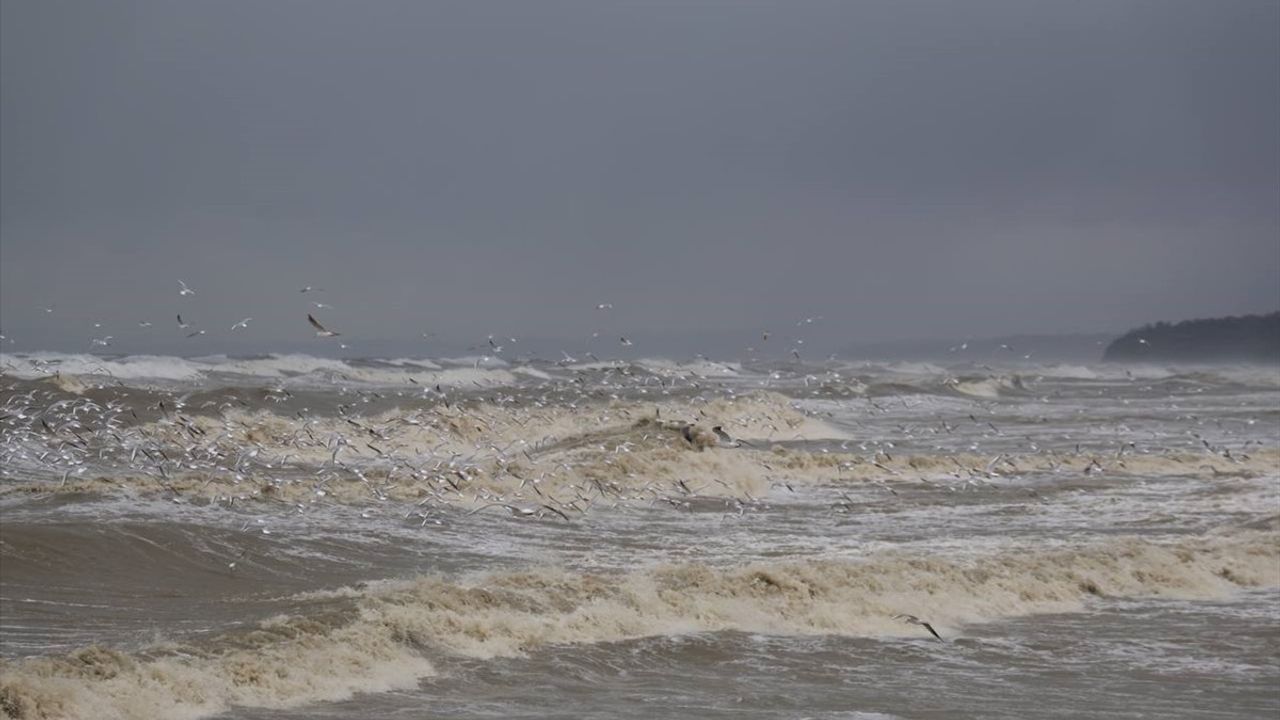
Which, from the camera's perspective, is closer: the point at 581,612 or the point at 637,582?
the point at 581,612

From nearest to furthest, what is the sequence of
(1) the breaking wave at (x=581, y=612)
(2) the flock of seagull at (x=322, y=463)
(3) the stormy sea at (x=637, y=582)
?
(1) the breaking wave at (x=581, y=612) → (3) the stormy sea at (x=637, y=582) → (2) the flock of seagull at (x=322, y=463)

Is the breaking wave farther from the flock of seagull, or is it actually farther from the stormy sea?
the flock of seagull

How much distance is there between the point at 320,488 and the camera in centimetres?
2622

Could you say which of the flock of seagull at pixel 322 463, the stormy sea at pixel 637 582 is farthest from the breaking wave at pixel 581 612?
the flock of seagull at pixel 322 463

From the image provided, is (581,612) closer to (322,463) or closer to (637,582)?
(637,582)

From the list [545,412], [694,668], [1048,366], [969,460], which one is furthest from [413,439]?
[1048,366]

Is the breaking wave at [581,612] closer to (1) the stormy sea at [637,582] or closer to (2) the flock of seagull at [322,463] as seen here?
(1) the stormy sea at [637,582]

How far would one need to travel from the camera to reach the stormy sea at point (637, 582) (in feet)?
45.0

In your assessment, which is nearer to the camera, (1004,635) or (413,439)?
(1004,635)

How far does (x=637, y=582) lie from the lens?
18.3 metres

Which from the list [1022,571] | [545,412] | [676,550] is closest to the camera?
[1022,571]

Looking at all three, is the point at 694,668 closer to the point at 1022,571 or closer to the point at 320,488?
the point at 1022,571

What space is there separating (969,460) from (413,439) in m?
16.1

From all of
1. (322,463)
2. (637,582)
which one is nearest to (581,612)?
(637,582)
